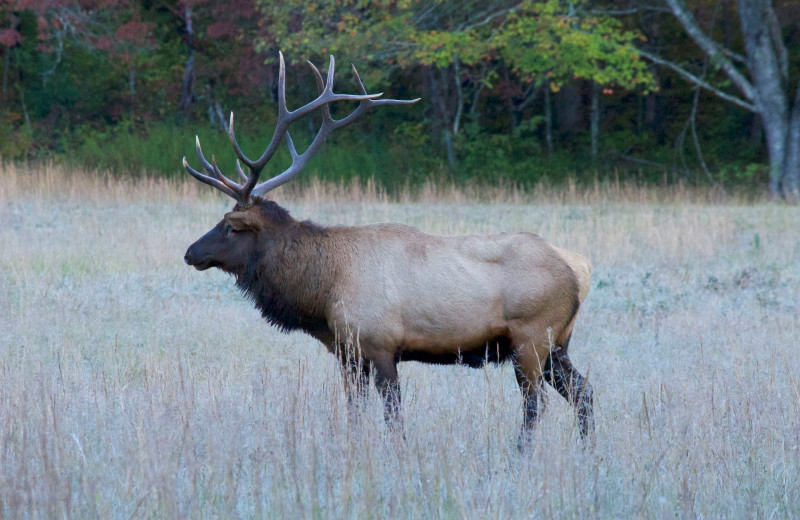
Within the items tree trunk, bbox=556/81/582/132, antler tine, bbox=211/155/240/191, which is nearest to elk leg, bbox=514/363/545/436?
antler tine, bbox=211/155/240/191

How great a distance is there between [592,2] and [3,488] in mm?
22216

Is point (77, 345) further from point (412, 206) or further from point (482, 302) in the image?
point (412, 206)

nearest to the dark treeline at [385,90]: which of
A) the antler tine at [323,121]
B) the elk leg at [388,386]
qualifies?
the antler tine at [323,121]

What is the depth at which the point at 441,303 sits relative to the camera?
18.1 feet

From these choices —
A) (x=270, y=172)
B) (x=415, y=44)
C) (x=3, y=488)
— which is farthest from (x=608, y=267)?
(x=270, y=172)

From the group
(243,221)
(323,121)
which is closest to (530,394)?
(243,221)

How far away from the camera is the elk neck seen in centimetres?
586

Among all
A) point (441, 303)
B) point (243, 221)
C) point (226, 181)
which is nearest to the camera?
point (441, 303)

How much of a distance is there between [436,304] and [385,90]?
23034mm

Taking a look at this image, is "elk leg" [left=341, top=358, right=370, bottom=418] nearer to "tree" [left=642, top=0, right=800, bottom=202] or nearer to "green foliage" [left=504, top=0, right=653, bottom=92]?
"green foliage" [left=504, top=0, right=653, bottom=92]

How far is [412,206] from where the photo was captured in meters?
17.8

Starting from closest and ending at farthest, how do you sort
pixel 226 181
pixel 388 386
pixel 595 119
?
1. pixel 388 386
2. pixel 226 181
3. pixel 595 119

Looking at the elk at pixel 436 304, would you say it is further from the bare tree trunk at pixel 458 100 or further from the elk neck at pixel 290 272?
the bare tree trunk at pixel 458 100

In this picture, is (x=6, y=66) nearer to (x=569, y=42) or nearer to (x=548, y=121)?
(x=548, y=121)
